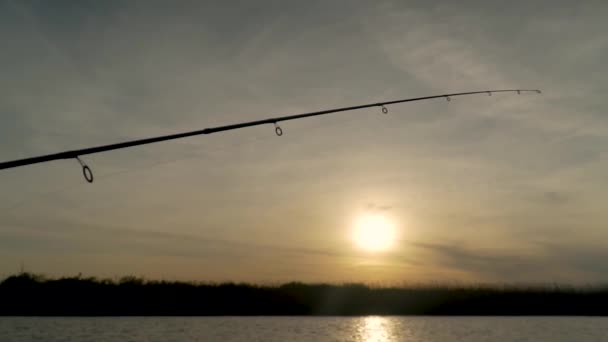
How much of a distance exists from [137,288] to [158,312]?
219 inches

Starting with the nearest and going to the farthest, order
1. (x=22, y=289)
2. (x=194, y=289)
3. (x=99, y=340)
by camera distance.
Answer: (x=99, y=340) → (x=22, y=289) → (x=194, y=289)

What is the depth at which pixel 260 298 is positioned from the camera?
70688 millimetres

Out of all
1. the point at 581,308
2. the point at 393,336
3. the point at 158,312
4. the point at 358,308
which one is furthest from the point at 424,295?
the point at 158,312

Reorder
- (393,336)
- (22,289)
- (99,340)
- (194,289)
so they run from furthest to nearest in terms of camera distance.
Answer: (194,289), (22,289), (393,336), (99,340)

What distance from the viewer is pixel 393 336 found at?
4441 centimetres

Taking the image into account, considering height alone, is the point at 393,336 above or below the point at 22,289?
below

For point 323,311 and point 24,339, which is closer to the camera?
point 24,339

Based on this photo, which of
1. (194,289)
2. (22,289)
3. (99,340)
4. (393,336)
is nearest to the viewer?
(99,340)

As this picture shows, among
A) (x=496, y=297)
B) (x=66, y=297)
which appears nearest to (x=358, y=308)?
(x=496, y=297)

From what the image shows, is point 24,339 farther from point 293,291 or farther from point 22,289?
point 293,291

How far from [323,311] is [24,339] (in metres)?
42.3

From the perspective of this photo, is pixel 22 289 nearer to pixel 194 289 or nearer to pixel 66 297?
pixel 66 297

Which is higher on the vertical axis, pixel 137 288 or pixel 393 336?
pixel 137 288

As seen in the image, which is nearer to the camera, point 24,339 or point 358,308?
point 24,339
